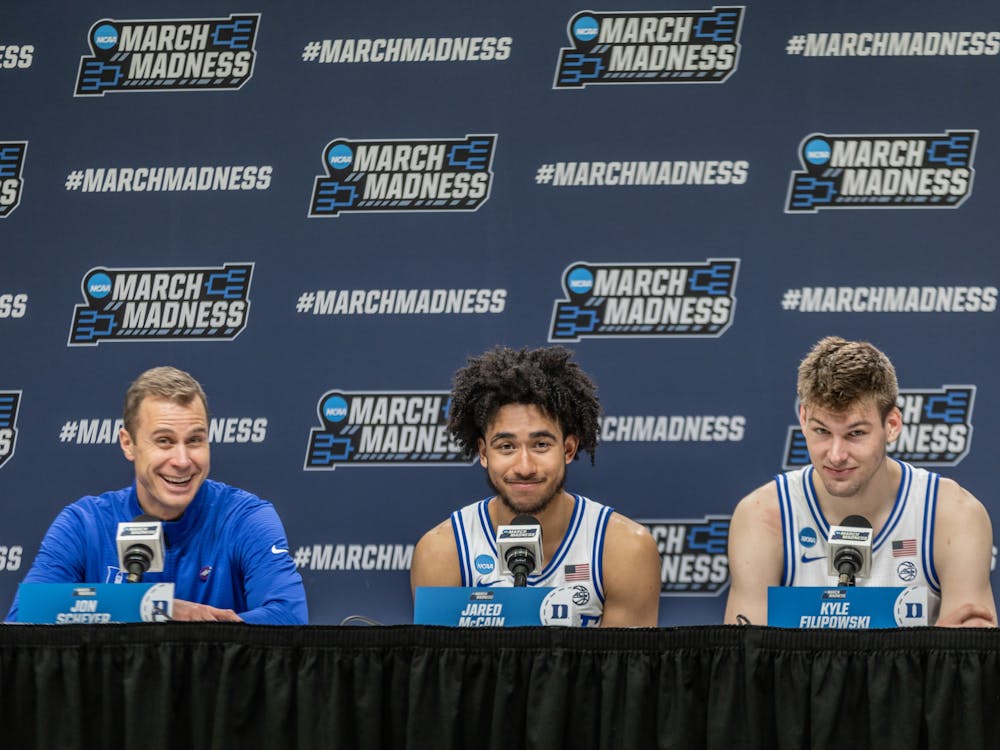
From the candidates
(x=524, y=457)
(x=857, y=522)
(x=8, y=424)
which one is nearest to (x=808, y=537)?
(x=857, y=522)

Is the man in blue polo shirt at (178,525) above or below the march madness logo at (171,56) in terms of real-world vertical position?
below

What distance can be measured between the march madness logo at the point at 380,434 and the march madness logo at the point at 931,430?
1.16 meters

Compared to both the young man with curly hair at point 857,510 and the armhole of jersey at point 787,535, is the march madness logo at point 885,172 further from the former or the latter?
the armhole of jersey at point 787,535

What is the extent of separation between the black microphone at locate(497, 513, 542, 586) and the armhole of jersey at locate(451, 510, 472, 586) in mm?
698

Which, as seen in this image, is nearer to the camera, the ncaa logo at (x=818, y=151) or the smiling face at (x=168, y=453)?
the smiling face at (x=168, y=453)

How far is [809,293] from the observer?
171 inches

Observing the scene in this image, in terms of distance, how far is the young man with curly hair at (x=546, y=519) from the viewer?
3.50 meters

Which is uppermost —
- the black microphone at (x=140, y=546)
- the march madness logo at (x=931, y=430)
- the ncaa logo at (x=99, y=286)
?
the ncaa logo at (x=99, y=286)

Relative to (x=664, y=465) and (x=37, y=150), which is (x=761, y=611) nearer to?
(x=664, y=465)

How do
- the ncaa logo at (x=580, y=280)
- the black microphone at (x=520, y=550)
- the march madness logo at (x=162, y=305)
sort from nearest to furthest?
the black microphone at (x=520, y=550) → the ncaa logo at (x=580, y=280) → the march madness logo at (x=162, y=305)

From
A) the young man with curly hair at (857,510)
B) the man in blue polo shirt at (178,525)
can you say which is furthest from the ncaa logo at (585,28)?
the man in blue polo shirt at (178,525)

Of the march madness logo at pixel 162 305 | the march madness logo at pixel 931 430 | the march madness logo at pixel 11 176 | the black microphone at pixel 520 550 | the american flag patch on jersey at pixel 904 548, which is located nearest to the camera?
the black microphone at pixel 520 550

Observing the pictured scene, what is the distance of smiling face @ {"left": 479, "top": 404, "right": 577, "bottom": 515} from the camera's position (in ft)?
11.5

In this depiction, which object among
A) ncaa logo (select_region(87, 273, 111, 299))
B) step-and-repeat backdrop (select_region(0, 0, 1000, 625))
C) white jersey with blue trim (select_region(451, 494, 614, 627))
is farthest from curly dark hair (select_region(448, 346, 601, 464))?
ncaa logo (select_region(87, 273, 111, 299))
